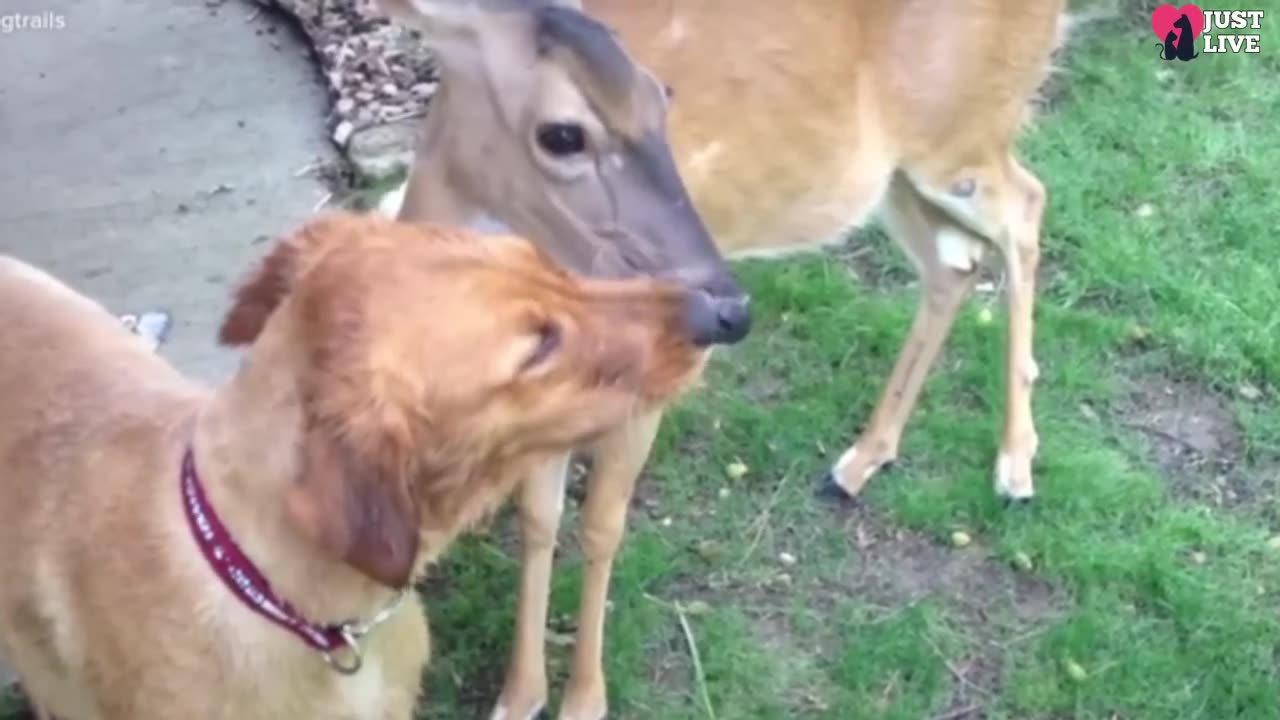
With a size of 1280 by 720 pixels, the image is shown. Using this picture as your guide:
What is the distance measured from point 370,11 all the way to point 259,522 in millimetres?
3619

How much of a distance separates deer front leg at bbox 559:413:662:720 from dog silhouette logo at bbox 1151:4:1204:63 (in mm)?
3224

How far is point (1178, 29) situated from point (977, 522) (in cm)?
260

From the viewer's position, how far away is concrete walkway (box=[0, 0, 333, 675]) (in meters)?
5.39

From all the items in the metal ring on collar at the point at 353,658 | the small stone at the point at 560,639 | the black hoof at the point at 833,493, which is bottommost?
the black hoof at the point at 833,493

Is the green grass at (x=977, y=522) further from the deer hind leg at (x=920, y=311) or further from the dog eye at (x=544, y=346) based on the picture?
the dog eye at (x=544, y=346)

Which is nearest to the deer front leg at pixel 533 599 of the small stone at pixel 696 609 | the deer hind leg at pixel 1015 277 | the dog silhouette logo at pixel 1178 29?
the small stone at pixel 696 609

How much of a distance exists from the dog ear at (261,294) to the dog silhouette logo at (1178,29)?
420 cm

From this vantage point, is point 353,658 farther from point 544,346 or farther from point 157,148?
point 157,148

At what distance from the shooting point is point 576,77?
3682mm

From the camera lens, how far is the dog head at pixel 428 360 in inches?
113

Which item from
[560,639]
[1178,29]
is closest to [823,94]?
[560,639]

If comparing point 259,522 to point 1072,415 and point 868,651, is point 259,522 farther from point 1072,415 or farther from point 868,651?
point 1072,415

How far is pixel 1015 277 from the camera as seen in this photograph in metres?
4.98

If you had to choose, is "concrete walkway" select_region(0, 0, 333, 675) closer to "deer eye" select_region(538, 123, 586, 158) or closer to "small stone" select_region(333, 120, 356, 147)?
"small stone" select_region(333, 120, 356, 147)
